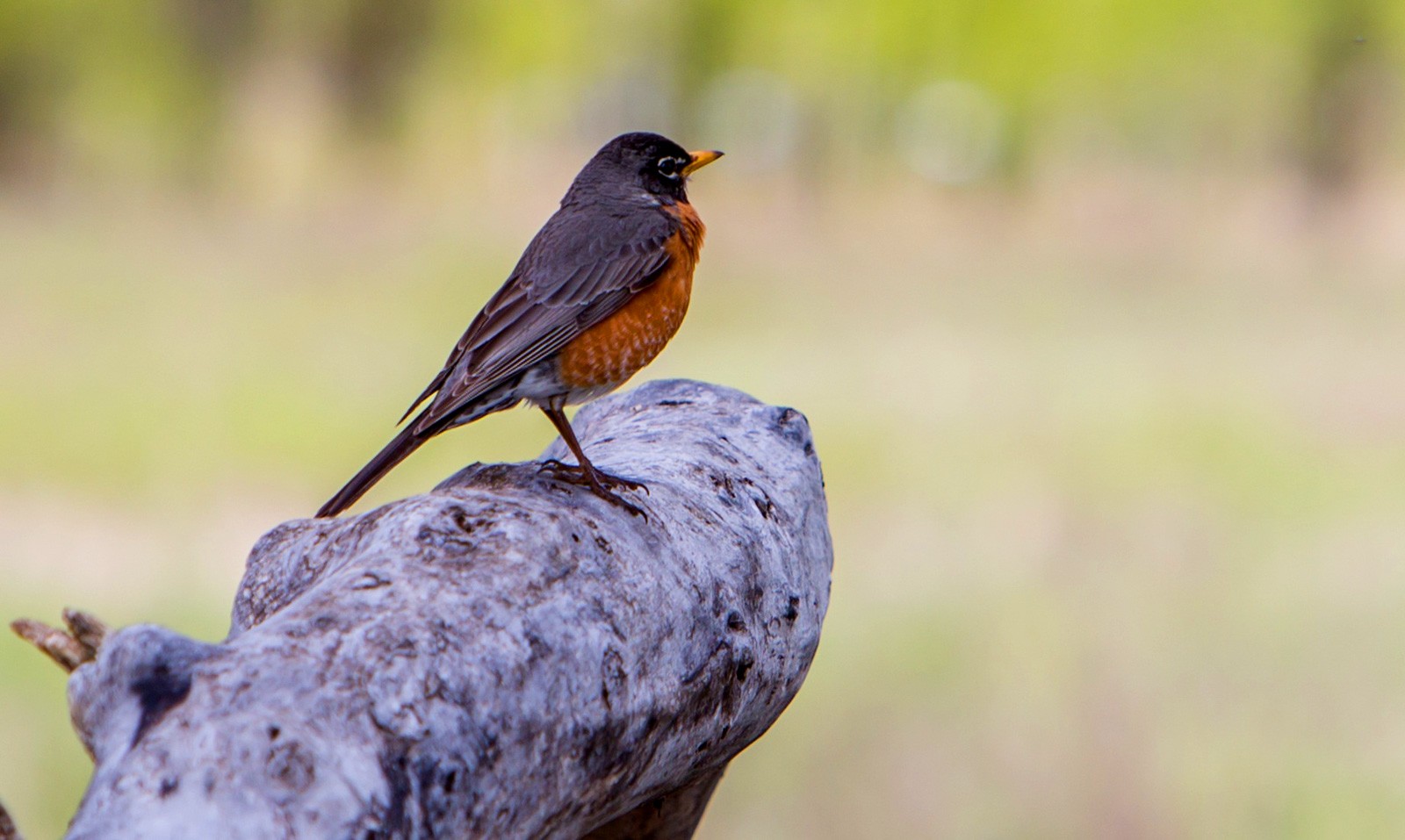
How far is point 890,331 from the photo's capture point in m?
14.4

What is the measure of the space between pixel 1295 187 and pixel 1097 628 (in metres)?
12.4

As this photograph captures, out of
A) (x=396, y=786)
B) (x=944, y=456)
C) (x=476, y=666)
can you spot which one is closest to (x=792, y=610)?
(x=476, y=666)

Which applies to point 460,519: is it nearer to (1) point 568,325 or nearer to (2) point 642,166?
(1) point 568,325

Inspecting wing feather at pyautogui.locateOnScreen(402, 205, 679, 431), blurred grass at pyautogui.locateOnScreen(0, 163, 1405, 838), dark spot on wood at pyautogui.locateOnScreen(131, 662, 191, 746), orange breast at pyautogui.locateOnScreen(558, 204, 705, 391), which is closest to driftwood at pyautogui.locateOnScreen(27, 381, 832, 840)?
dark spot on wood at pyautogui.locateOnScreen(131, 662, 191, 746)

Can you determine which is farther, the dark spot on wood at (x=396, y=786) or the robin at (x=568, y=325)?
the robin at (x=568, y=325)

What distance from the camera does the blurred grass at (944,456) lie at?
22.9 feet

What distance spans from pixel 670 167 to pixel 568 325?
4.31ft

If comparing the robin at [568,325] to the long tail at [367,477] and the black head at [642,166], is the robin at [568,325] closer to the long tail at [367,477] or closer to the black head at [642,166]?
the long tail at [367,477]

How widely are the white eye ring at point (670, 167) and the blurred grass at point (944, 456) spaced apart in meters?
3.34

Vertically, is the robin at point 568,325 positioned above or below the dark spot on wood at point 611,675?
above

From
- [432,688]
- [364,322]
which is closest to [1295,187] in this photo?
[364,322]

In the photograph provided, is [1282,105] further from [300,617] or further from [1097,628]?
[300,617]

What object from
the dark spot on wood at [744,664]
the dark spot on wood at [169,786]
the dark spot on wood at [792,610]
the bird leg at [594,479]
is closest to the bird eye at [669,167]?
the bird leg at [594,479]

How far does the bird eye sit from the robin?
1.34ft
